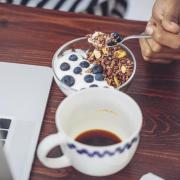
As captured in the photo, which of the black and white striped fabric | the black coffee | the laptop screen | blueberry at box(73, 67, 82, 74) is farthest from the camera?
the black and white striped fabric

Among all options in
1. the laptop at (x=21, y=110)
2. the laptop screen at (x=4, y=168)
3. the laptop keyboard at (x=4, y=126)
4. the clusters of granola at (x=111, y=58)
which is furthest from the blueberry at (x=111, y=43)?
the laptop screen at (x=4, y=168)

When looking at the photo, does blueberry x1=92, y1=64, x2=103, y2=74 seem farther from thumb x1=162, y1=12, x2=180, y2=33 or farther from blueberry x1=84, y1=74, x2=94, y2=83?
thumb x1=162, y1=12, x2=180, y2=33

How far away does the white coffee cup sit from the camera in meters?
0.55

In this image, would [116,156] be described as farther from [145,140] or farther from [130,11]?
[130,11]

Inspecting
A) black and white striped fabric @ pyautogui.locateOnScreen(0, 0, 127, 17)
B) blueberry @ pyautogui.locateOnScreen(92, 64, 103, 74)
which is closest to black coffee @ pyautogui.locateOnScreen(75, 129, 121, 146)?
blueberry @ pyautogui.locateOnScreen(92, 64, 103, 74)

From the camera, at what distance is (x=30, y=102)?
704 mm

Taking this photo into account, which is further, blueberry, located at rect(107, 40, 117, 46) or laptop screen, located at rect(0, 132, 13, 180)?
blueberry, located at rect(107, 40, 117, 46)

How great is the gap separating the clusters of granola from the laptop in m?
0.09

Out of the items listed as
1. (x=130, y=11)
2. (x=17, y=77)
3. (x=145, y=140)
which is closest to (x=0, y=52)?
(x=17, y=77)

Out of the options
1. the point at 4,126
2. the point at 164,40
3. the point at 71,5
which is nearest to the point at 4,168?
the point at 4,126

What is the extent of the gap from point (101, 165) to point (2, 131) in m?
0.18

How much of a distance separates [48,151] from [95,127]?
10cm

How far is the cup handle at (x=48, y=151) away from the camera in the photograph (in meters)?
0.55

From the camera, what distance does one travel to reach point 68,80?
688 mm
